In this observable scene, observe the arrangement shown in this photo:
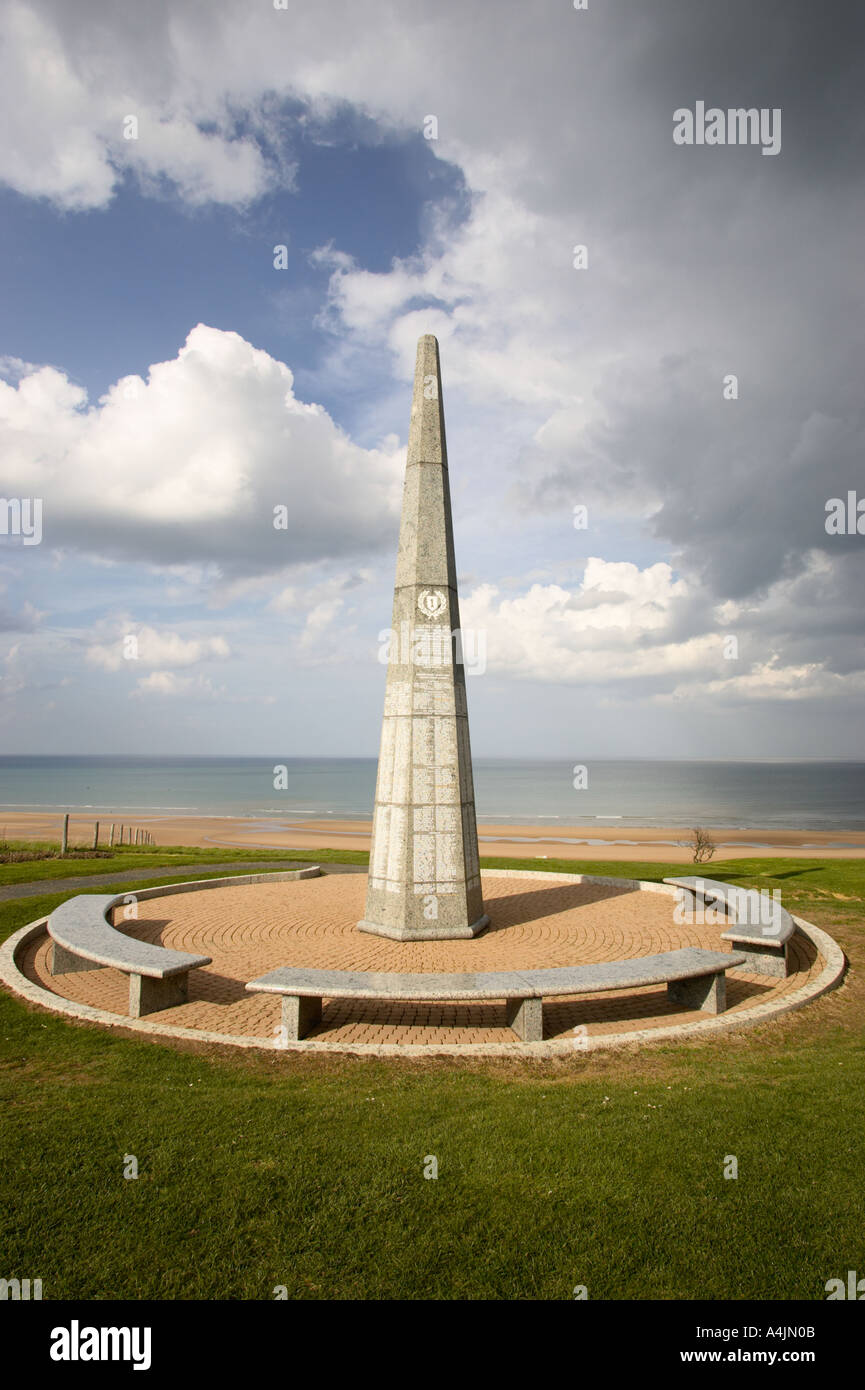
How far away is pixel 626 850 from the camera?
1411 inches

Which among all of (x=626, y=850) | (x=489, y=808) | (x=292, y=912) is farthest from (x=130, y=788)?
(x=292, y=912)

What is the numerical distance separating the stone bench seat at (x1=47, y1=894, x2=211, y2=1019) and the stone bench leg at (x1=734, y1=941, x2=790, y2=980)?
6.66 m

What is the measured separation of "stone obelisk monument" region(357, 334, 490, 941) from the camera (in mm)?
10062

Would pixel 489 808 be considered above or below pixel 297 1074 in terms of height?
below

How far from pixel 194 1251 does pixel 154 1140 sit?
3.86 ft

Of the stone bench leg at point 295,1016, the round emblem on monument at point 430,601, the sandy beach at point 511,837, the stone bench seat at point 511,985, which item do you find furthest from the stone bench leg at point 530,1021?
the sandy beach at point 511,837

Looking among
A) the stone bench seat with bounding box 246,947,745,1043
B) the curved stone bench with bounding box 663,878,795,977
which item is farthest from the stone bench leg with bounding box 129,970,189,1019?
the curved stone bench with bounding box 663,878,795,977

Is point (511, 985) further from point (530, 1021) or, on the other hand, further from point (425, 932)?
point (425, 932)

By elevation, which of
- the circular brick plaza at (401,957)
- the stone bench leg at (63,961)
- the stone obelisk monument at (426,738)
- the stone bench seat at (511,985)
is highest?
the stone obelisk monument at (426,738)

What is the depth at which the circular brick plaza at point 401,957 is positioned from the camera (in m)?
6.74

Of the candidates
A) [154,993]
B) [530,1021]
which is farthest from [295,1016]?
[530,1021]

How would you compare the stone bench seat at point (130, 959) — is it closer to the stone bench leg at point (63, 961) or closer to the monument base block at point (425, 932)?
the stone bench leg at point (63, 961)

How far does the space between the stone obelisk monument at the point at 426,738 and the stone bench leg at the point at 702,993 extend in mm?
3333
